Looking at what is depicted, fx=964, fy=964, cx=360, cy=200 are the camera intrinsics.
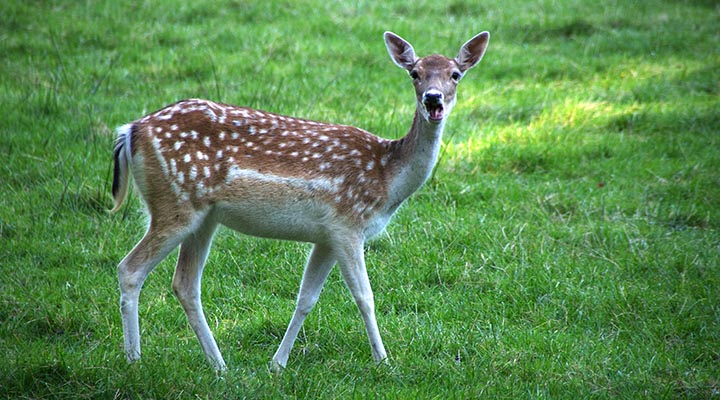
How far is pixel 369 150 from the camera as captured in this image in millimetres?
5633

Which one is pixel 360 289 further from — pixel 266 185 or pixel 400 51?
pixel 400 51

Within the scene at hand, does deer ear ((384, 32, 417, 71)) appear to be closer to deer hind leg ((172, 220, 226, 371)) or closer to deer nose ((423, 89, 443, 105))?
deer nose ((423, 89, 443, 105))

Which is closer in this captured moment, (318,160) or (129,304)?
(129,304)

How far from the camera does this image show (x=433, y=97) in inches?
208

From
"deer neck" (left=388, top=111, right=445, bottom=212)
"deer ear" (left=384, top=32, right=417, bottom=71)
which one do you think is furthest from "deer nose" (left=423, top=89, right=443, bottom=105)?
"deer ear" (left=384, top=32, right=417, bottom=71)

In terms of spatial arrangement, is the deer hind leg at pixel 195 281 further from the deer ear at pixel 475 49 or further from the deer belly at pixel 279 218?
the deer ear at pixel 475 49

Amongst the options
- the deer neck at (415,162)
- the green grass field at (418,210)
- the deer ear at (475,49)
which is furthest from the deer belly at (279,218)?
the deer ear at (475,49)

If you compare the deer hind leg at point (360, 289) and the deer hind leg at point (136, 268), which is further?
the deer hind leg at point (360, 289)

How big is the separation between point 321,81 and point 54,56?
286cm

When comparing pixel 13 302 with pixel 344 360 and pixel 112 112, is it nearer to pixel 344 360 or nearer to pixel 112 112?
pixel 344 360

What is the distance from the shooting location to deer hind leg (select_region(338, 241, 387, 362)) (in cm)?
529

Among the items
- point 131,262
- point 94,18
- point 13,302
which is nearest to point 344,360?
point 131,262

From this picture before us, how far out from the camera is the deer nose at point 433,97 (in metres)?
5.26

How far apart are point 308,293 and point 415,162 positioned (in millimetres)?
963
